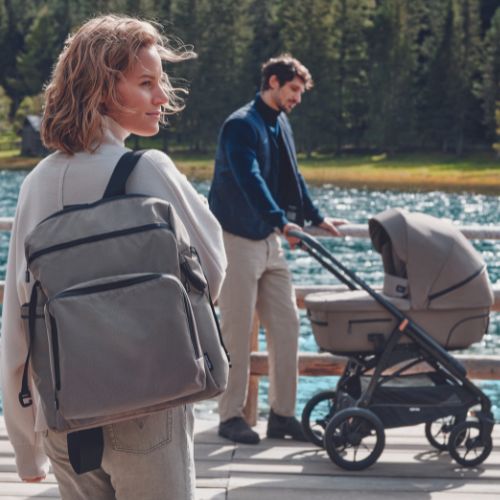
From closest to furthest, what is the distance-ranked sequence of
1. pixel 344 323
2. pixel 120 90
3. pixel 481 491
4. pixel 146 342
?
pixel 146 342, pixel 120 90, pixel 481 491, pixel 344 323

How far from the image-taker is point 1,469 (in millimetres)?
4023

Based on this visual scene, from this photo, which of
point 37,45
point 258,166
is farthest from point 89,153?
point 37,45

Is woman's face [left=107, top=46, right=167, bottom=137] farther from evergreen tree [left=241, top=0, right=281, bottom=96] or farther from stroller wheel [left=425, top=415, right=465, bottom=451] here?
evergreen tree [left=241, top=0, right=281, bottom=96]

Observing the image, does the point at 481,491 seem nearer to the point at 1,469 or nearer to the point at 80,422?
the point at 1,469

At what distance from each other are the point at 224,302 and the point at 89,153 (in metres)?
2.60

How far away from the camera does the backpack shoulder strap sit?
1981 mm

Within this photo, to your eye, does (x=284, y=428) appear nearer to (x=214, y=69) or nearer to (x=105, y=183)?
(x=105, y=183)

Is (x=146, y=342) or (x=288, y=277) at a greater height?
(x=146, y=342)

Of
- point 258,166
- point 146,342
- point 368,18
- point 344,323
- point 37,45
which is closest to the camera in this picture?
point 146,342

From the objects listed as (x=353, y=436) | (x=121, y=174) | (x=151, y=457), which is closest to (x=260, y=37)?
(x=353, y=436)

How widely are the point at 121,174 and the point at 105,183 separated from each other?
0.04 m

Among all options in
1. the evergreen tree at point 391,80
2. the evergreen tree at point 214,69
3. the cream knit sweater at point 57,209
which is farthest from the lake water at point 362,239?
the evergreen tree at point 391,80

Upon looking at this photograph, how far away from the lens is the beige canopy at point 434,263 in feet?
13.3

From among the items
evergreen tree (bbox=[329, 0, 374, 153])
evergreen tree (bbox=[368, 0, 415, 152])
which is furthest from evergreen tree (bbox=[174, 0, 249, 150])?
evergreen tree (bbox=[368, 0, 415, 152])
